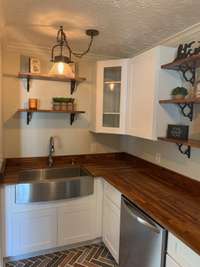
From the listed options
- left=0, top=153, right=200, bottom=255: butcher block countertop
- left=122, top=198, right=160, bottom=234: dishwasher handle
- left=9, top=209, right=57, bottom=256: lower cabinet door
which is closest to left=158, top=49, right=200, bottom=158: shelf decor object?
left=0, top=153, right=200, bottom=255: butcher block countertop

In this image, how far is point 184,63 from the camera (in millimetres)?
1755

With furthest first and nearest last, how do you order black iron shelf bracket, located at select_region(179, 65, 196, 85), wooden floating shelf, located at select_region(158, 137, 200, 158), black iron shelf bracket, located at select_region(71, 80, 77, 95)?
black iron shelf bracket, located at select_region(71, 80, 77, 95) → black iron shelf bracket, located at select_region(179, 65, 196, 85) → wooden floating shelf, located at select_region(158, 137, 200, 158)

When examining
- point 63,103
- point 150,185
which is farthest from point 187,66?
point 63,103

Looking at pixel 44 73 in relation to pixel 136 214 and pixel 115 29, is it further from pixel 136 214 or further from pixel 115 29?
pixel 136 214

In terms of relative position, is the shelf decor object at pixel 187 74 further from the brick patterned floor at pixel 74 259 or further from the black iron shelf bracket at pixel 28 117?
the black iron shelf bracket at pixel 28 117

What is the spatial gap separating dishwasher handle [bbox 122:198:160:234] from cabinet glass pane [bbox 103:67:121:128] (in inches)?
40.3

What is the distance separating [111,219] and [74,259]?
21.5 inches

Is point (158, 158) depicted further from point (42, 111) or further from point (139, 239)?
point (42, 111)

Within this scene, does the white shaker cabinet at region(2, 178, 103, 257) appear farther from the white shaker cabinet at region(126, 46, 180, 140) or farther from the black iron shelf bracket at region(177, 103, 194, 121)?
the black iron shelf bracket at region(177, 103, 194, 121)

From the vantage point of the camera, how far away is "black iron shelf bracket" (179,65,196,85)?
1.87 meters

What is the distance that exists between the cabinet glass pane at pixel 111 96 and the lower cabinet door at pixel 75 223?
98 cm

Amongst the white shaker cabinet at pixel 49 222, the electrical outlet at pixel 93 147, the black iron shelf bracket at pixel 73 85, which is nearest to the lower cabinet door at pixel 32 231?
the white shaker cabinet at pixel 49 222

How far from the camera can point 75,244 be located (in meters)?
2.28

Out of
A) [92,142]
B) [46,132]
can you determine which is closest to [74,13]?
[46,132]
